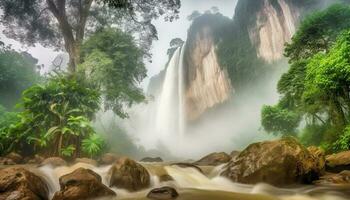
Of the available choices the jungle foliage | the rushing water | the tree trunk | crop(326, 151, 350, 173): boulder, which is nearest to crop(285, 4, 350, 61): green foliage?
the jungle foliage

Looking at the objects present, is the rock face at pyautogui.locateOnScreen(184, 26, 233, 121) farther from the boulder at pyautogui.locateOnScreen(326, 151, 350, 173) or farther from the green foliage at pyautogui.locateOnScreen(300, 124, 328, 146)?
the boulder at pyautogui.locateOnScreen(326, 151, 350, 173)

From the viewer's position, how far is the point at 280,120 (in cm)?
2045

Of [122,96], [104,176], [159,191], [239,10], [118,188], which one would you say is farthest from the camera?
[239,10]

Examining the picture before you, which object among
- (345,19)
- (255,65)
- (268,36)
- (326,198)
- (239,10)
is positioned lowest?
(326,198)

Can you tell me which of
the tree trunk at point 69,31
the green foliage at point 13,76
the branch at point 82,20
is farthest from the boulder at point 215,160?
the green foliage at point 13,76

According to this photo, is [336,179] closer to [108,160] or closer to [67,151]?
[108,160]

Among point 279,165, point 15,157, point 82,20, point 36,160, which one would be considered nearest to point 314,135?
point 279,165

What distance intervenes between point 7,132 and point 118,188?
8.73 metres

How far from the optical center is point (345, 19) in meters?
19.4

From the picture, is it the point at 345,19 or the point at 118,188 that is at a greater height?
the point at 345,19

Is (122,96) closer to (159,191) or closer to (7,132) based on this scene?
(7,132)

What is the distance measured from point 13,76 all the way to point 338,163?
1101 inches

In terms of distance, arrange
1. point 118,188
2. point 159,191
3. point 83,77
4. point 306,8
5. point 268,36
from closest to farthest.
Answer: point 159,191
point 118,188
point 83,77
point 306,8
point 268,36

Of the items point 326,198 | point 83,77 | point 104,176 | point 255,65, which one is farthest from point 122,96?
point 255,65
